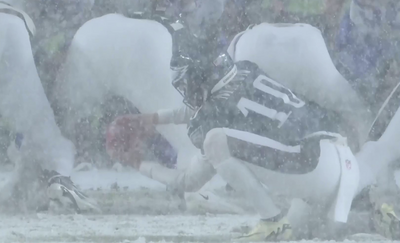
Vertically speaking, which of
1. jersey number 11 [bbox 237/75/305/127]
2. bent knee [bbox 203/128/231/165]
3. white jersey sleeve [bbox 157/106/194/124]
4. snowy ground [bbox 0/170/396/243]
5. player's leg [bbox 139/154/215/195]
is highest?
jersey number 11 [bbox 237/75/305/127]

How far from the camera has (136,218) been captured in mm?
4004

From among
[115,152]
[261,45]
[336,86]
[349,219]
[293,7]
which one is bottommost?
[349,219]

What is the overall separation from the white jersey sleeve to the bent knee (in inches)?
7.4

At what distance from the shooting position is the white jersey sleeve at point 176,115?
3965 millimetres

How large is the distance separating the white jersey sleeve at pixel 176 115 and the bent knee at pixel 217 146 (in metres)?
0.19

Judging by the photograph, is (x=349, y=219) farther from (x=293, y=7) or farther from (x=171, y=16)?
(x=171, y=16)

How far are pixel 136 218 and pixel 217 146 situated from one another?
75 centimetres

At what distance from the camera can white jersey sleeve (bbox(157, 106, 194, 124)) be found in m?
3.96

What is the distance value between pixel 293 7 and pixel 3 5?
1.98m

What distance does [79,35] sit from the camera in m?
3.96

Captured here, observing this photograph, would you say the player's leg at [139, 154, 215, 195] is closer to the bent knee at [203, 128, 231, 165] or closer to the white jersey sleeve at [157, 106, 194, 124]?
the bent knee at [203, 128, 231, 165]

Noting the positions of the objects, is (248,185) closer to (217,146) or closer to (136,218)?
(217,146)

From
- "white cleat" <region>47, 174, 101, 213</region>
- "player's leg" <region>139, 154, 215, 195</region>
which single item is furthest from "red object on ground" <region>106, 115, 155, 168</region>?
"white cleat" <region>47, 174, 101, 213</region>

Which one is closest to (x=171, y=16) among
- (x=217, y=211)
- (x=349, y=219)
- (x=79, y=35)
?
(x=79, y=35)
